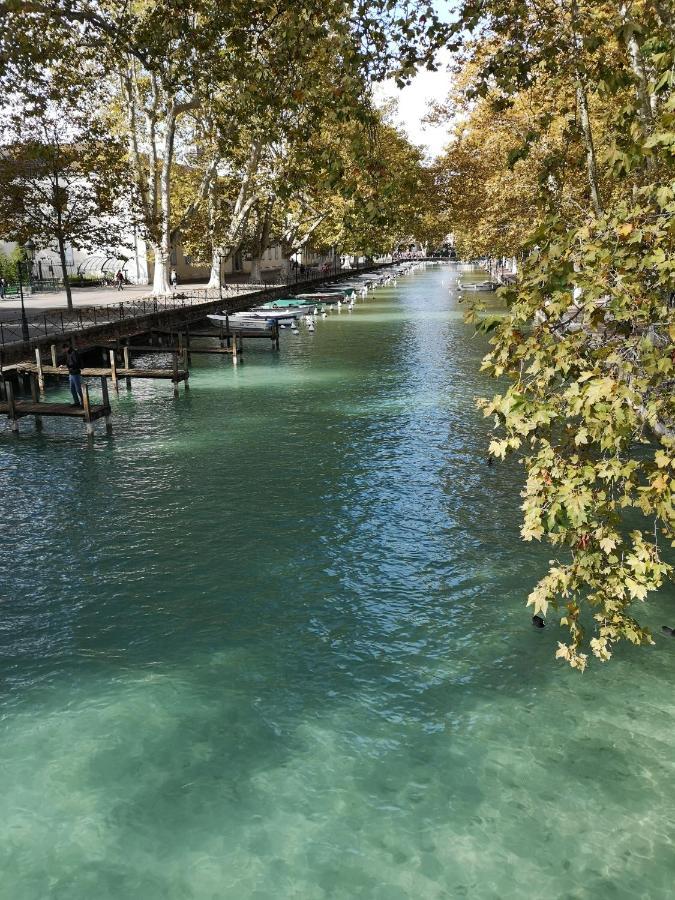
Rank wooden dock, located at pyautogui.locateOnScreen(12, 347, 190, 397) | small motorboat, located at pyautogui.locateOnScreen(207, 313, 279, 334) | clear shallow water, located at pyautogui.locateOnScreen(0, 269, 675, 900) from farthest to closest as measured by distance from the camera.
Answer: small motorboat, located at pyautogui.locateOnScreen(207, 313, 279, 334), wooden dock, located at pyautogui.locateOnScreen(12, 347, 190, 397), clear shallow water, located at pyautogui.locateOnScreen(0, 269, 675, 900)

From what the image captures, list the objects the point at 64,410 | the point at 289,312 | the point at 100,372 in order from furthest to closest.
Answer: the point at 289,312, the point at 100,372, the point at 64,410

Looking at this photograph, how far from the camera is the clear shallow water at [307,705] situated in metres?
7.15

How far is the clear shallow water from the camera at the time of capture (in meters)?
7.15

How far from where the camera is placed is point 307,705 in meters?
9.37

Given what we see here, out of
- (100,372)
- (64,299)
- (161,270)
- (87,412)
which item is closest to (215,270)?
(161,270)

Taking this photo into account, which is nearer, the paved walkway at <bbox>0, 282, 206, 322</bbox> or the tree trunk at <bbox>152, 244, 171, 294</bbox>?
the paved walkway at <bbox>0, 282, 206, 322</bbox>

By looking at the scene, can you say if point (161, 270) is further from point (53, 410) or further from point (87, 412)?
point (87, 412)

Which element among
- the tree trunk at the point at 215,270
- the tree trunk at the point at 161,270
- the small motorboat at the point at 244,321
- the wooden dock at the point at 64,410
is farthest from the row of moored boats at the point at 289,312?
the wooden dock at the point at 64,410

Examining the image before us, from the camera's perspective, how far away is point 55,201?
34000mm

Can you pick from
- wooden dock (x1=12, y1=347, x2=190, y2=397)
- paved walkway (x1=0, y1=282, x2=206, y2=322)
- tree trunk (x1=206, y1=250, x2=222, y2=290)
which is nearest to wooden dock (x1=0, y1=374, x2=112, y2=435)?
wooden dock (x1=12, y1=347, x2=190, y2=397)

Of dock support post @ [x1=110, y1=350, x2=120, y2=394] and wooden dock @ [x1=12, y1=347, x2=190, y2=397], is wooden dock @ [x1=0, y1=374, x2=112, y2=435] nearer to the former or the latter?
wooden dock @ [x1=12, y1=347, x2=190, y2=397]

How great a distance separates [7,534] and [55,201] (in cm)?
2388

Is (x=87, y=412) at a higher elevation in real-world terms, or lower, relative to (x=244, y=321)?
lower

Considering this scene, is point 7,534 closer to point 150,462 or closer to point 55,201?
point 150,462
